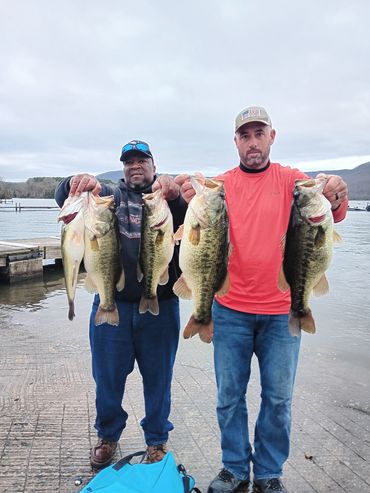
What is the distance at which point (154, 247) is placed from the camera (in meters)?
3.58

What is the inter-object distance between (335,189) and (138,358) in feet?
7.55

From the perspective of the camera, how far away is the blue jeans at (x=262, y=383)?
3.56m

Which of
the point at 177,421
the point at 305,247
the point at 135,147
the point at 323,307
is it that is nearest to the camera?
the point at 305,247

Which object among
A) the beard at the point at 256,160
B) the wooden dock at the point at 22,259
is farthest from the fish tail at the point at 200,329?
the wooden dock at the point at 22,259

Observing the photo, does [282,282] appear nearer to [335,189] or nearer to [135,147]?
[335,189]

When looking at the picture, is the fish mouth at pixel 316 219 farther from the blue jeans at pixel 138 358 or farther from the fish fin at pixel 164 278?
the blue jeans at pixel 138 358

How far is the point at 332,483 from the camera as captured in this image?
3.82 meters

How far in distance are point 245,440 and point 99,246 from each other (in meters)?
2.09

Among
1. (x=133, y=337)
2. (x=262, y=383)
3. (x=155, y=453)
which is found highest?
(x=133, y=337)

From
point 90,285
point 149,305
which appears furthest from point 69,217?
point 149,305

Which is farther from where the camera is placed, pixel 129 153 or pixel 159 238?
pixel 129 153

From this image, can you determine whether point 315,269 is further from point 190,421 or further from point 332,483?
point 190,421

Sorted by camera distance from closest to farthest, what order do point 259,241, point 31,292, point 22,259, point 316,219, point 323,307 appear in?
point 316,219, point 259,241, point 323,307, point 31,292, point 22,259

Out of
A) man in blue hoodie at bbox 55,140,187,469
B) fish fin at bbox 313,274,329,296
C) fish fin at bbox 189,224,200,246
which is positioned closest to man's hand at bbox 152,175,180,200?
man in blue hoodie at bbox 55,140,187,469
